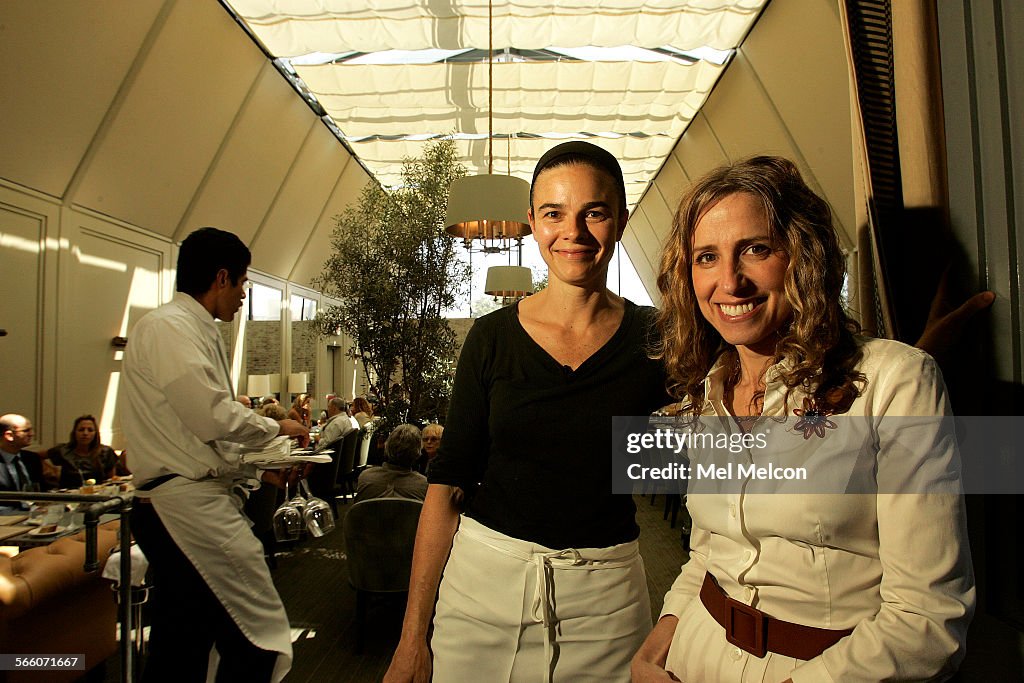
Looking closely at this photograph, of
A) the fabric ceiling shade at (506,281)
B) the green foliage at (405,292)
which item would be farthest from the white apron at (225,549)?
the fabric ceiling shade at (506,281)

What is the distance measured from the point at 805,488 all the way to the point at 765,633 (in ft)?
0.75

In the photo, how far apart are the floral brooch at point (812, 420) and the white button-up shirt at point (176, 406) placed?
6.34 feet

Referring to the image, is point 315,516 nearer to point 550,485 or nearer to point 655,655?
point 550,485

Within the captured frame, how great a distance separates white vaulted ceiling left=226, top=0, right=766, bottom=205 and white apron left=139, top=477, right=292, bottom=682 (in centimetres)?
602

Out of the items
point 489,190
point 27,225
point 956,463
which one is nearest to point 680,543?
point 489,190

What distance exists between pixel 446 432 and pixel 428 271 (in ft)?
17.2

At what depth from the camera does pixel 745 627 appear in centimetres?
98

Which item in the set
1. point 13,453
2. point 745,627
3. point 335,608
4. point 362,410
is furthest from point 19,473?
point 362,410

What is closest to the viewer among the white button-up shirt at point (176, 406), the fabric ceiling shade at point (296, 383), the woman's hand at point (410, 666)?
the woman's hand at point (410, 666)

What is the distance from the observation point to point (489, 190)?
403 centimetres

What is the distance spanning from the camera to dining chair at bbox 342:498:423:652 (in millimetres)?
3758

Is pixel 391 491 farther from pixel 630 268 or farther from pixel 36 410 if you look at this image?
pixel 630 268

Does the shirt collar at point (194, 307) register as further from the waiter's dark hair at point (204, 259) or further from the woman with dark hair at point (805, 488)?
the woman with dark hair at point (805, 488)

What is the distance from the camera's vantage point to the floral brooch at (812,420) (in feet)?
3.08
